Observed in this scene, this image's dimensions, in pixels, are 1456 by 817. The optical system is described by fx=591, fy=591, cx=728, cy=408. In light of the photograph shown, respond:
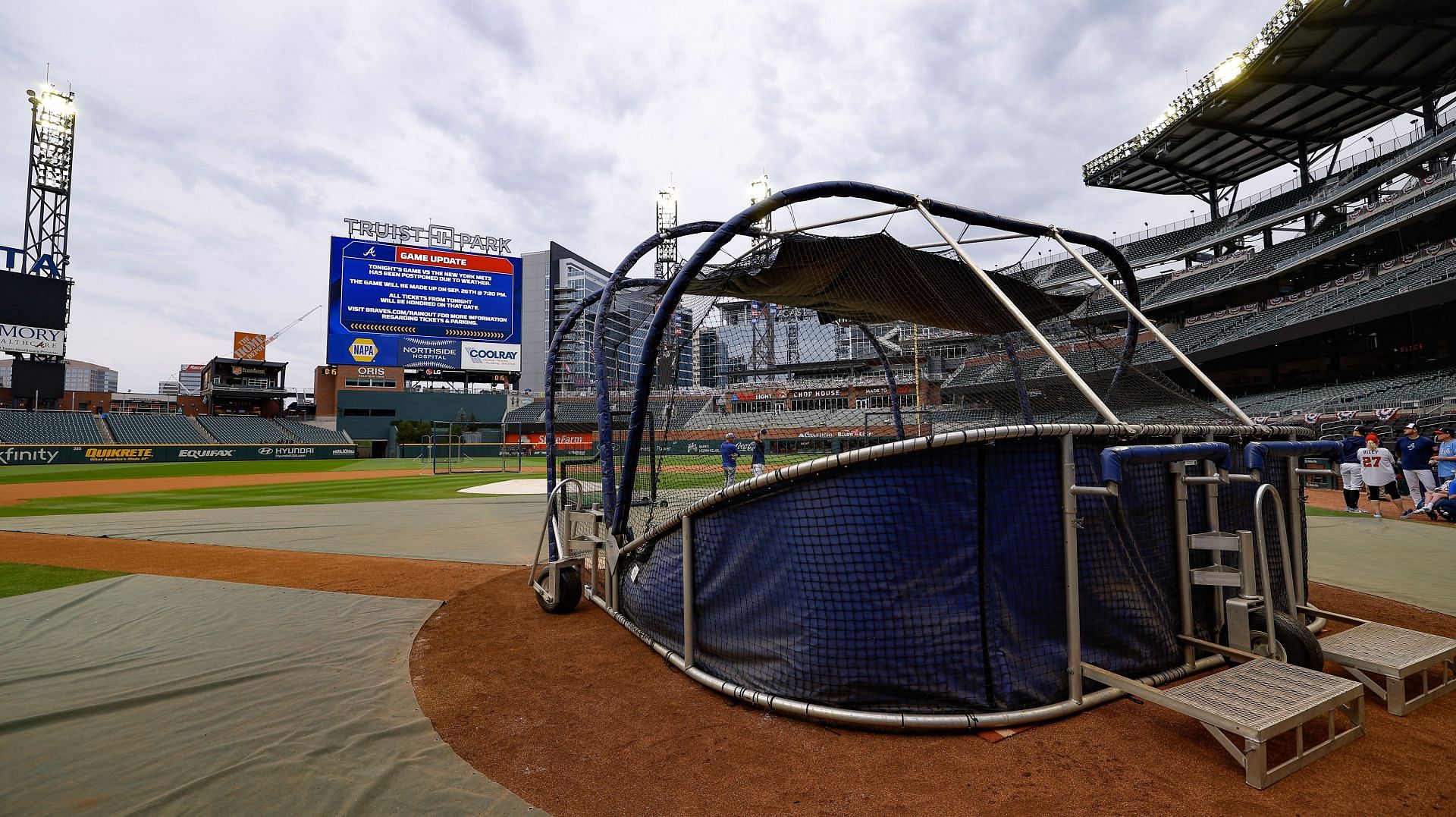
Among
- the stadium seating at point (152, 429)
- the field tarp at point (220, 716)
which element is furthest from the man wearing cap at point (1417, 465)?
the stadium seating at point (152, 429)

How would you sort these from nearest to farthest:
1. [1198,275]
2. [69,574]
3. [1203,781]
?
[1203,781] → [69,574] → [1198,275]

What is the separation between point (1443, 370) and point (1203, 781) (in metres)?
27.0

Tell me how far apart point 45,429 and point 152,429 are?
17.9 feet

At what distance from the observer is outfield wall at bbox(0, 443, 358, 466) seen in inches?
1097

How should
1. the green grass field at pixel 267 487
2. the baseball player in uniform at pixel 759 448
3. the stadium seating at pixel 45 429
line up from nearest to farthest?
the green grass field at pixel 267 487 → the baseball player in uniform at pixel 759 448 → the stadium seating at pixel 45 429

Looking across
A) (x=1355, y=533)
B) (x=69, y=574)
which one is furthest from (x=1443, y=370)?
(x=69, y=574)

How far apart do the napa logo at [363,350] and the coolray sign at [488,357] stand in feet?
16.9

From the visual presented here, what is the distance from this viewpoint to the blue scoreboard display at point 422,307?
36.4 m

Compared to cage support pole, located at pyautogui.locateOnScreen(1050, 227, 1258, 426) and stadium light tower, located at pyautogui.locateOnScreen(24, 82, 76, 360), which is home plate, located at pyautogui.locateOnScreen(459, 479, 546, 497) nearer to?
cage support pole, located at pyautogui.locateOnScreen(1050, 227, 1258, 426)

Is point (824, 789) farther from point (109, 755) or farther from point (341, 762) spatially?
point (109, 755)

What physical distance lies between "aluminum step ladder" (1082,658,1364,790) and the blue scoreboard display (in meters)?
41.7

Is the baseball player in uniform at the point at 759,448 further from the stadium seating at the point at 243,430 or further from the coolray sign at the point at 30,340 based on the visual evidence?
the coolray sign at the point at 30,340

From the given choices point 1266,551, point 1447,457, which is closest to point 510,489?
point 1266,551

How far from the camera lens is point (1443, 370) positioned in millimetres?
18797
